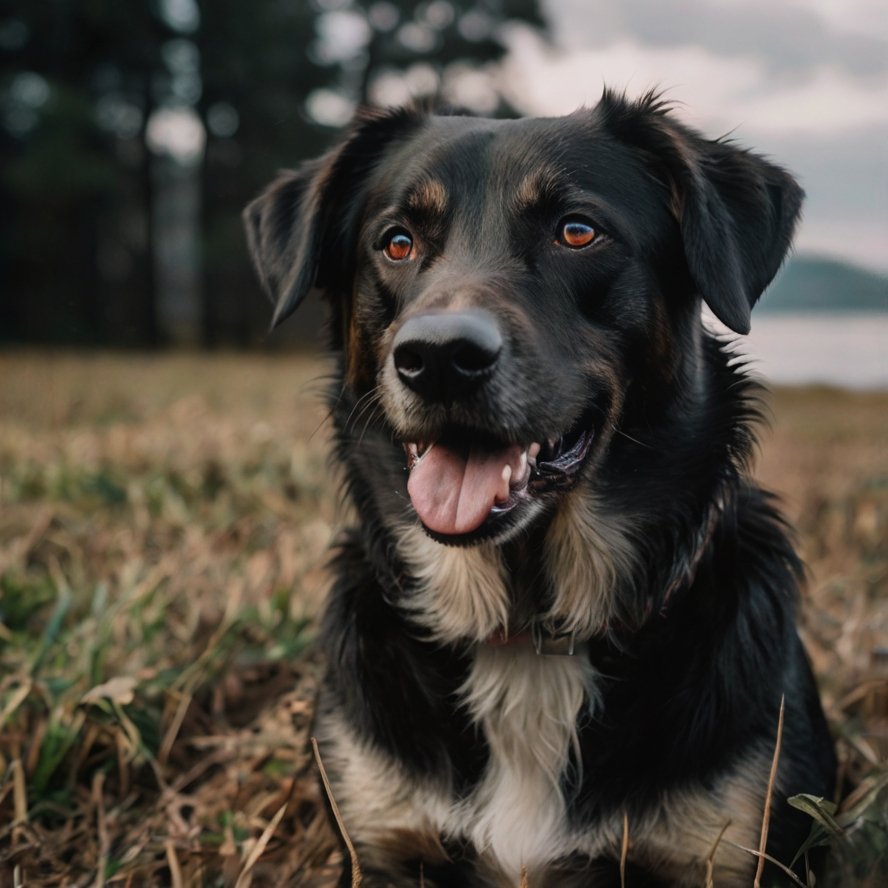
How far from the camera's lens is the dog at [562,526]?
2463mm

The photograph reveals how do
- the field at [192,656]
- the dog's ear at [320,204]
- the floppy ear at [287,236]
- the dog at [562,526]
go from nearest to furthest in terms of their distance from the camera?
the dog at [562,526] → the field at [192,656] → the floppy ear at [287,236] → the dog's ear at [320,204]

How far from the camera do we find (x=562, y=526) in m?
2.82

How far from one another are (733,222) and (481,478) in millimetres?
946

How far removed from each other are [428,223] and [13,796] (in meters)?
1.86

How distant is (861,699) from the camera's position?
3.44 meters

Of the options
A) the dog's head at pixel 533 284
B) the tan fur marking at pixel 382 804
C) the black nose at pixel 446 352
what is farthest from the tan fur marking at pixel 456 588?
the black nose at pixel 446 352

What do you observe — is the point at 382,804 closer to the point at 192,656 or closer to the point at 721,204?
the point at 192,656

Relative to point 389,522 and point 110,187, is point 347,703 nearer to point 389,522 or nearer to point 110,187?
point 389,522

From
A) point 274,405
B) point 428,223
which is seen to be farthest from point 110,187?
point 428,223

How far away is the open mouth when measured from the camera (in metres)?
2.47

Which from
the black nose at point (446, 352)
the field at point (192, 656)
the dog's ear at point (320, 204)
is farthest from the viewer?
the dog's ear at point (320, 204)

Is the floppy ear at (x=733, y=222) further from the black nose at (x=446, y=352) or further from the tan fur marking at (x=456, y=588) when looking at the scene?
the tan fur marking at (x=456, y=588)

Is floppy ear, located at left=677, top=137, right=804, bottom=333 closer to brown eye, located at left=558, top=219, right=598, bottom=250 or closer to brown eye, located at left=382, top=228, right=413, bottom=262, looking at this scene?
brown eye, located at left=558, top=219, right=598, bottom=250

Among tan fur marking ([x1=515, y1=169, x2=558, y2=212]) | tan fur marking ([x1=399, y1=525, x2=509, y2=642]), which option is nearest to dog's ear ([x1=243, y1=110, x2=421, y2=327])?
tan fur marking ([x1=515, y1=169, x2=558, y2=212])
